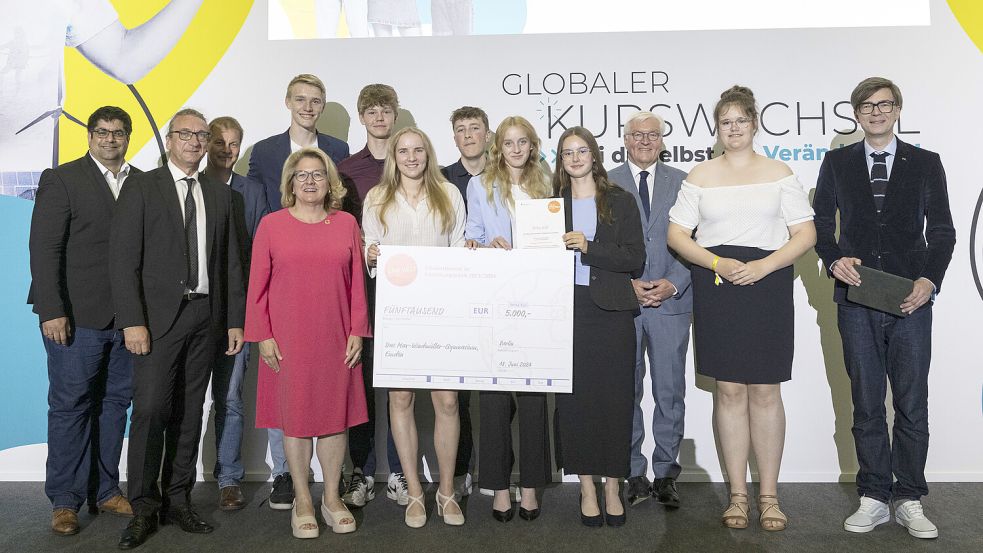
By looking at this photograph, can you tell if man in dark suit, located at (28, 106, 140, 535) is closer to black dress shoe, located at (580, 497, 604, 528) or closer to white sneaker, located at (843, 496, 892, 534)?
black dress shoe, located at (580, 497, 604, 528)

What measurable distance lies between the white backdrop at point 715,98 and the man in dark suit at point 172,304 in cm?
95

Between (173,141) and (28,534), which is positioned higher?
(173,141)

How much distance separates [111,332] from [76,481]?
696 millimetres

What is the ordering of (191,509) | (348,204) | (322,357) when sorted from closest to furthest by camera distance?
(322,357) < (191,509) < (348,204)

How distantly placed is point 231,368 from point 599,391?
6.10ft

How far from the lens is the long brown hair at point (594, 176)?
3127 millimetres

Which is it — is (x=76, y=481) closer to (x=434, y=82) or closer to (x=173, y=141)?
(x=173, y=141)

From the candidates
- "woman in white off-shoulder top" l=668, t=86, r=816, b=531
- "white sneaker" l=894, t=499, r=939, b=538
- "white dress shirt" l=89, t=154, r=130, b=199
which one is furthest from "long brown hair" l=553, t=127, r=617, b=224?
"white dress shirt" l=89, t=154, r=130, b=199

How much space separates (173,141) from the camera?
3273mm

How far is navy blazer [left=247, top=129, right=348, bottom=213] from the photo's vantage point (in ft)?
12.6

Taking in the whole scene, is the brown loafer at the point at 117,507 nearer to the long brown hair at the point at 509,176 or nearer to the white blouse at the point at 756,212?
the long brown hair at the point at 509,176

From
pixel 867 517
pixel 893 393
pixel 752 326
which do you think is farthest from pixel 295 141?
pixel 867 517

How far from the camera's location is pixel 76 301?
3.34 meters

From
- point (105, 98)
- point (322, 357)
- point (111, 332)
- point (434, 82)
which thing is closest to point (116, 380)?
point (111, 332)
